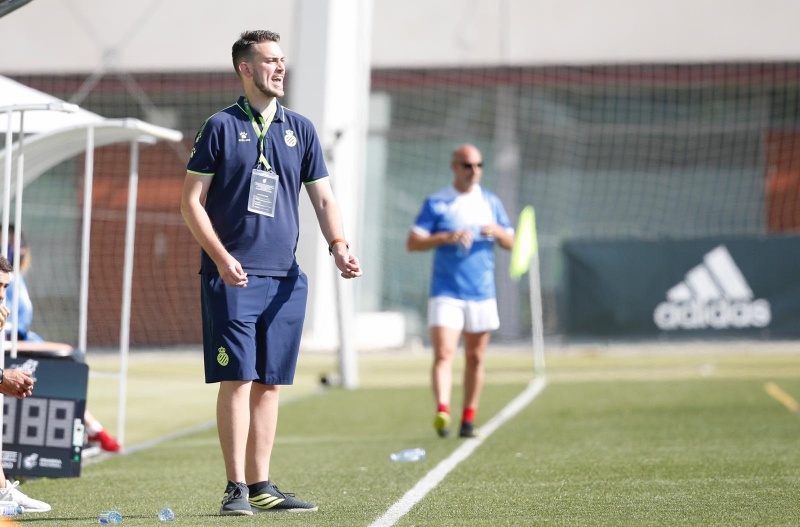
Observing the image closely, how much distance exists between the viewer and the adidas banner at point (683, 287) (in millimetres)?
22234

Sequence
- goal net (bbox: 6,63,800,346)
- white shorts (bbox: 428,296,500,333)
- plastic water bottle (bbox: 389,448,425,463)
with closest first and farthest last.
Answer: plastic water bottle (bbox: 389,448,425,463)
white shorts (bbox: 428,296,500,333)
goal net (bbox: 6,63,800,346)

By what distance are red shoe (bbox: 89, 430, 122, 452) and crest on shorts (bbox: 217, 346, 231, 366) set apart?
367 centimetres

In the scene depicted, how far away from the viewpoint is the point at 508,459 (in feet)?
26.5

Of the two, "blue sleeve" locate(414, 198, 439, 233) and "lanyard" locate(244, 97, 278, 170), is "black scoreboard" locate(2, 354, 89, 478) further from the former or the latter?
"blue sleeve" locate(414, 198, 439, 233)

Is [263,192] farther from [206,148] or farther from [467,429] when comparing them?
[467,429]

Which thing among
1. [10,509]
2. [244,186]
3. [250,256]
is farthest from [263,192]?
[10,509]

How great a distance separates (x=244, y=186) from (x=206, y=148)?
22cm

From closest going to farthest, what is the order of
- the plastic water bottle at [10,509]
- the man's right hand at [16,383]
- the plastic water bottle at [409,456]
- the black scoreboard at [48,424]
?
the man's right hand at [16,383] → the plastic water bottle at [10,509] → the black scoreboard at [48,424] → the plastic water bottle at [409,456]

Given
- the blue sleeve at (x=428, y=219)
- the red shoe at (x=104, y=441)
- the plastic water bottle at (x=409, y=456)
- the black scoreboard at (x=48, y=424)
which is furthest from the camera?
the blue sleeve at (x=428, y=219)

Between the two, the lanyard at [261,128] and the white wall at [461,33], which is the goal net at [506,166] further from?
the lanyard at [261,128]

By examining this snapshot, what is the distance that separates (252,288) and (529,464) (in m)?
2.51

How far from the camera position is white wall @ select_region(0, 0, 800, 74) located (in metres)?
27.8

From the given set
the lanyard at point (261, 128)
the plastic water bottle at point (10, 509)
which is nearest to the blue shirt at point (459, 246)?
the lanyard at point (261, 128)

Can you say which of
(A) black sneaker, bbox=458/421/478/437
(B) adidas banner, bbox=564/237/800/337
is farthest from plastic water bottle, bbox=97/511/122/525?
(B) adidas banner, bbox=564/237/800/337
